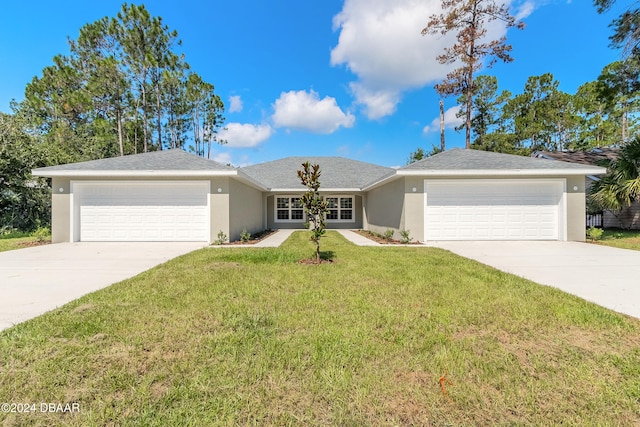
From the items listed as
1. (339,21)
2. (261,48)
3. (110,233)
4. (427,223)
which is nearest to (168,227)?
(110,233)

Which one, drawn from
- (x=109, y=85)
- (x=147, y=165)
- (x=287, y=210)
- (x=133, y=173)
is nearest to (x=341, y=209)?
(x=287, y=210)

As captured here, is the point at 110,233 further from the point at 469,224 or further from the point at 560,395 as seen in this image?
the point at 469,224

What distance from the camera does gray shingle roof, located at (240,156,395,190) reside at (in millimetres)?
17609

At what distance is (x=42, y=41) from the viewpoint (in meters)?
18.5

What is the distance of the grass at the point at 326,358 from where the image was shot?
6.73 ft

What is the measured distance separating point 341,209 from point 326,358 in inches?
625

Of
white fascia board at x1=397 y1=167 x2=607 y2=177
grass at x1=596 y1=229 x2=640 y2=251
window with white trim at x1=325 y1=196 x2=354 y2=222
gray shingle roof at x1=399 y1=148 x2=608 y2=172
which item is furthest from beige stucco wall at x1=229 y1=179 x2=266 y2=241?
grass at x1=596 y1=229 x2=640 y2=251

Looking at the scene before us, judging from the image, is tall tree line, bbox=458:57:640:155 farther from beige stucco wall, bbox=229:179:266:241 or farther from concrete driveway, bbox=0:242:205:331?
concrete driveway, bbox=0:242:205:331

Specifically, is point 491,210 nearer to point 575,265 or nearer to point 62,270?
point 575,265

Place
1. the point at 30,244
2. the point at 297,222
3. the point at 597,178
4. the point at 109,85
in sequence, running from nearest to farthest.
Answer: the point at 30,244 → the point at 597,178 → the point at 297,222 → the point at 109,85

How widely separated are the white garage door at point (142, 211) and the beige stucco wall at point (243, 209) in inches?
38.8

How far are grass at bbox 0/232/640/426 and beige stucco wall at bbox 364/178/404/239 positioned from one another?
673 centimetres

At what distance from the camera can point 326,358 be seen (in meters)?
2.70

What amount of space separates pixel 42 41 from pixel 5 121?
26.8 feet
